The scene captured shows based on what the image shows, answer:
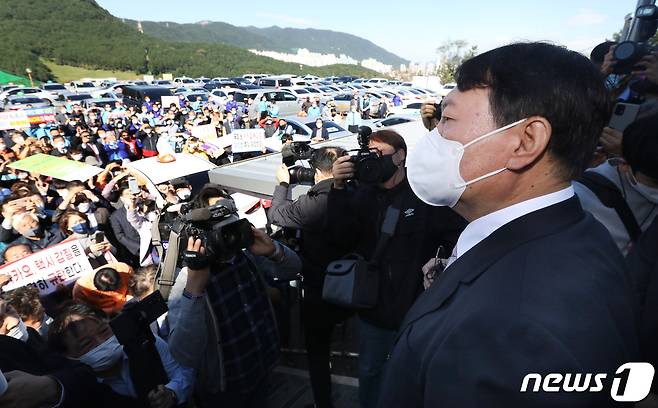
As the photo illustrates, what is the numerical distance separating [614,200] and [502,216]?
51.1 inches

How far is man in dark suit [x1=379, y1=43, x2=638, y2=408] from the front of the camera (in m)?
0.80

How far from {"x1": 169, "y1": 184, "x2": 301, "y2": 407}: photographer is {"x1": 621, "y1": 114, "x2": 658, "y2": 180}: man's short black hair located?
2.00 m

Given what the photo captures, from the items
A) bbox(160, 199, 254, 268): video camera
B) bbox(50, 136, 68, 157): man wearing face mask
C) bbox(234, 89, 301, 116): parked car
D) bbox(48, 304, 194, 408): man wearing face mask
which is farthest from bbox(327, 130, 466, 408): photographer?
bbox(234, 89, 301, 116): parked car

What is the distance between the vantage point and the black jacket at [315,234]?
2.72m

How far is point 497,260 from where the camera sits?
0.95m

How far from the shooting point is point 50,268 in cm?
339

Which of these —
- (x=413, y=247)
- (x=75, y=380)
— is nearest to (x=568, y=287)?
(x=413, y=247)

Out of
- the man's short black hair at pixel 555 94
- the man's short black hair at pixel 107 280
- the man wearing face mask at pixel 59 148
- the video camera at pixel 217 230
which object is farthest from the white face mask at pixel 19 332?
the man wearing face mask at pixel 59 148

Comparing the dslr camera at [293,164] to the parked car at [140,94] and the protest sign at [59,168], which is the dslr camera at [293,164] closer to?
the protest sign at [59,168]

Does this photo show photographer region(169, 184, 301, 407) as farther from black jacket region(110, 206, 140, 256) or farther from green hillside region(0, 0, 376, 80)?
green hillside region(0, 0, 376, 80)

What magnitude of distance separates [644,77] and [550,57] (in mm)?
2505

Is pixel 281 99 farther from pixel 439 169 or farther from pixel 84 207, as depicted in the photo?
pixel 439 169

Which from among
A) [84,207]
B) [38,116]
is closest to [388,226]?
[84,207]

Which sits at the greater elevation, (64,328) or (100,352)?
(64,328)
